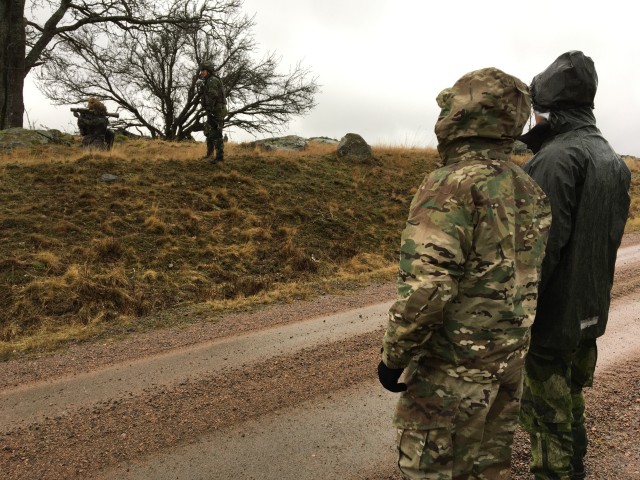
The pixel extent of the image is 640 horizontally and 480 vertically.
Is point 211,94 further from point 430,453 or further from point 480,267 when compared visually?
point 430,453

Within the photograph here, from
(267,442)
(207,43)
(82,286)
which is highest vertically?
(207,43)

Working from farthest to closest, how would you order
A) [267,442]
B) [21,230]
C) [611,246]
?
[21,230] < [267,442] < [611,246]

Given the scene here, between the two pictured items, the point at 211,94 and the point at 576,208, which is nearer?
the point at 576,208

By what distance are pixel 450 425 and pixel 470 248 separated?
73 centimetres

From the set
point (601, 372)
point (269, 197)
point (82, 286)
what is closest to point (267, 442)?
point (601, 372)

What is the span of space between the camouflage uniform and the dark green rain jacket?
0.55m

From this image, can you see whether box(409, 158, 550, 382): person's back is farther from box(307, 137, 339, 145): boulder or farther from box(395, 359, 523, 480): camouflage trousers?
box(307, 137, 339, 145): boulder

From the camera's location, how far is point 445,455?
1.89 metres

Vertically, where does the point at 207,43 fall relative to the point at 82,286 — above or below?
above

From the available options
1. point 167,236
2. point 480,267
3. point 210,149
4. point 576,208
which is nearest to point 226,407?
point 480,267

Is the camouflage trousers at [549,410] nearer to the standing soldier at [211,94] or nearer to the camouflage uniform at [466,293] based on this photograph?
the camouflage uniform at [466,293]

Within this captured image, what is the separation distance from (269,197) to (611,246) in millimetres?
8596

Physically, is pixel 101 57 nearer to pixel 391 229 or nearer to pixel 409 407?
pixel 391 229

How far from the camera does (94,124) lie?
12.8 metres
